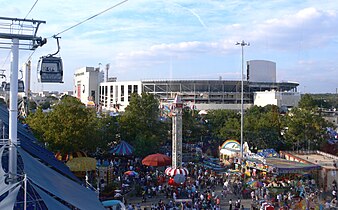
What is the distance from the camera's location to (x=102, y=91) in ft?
318

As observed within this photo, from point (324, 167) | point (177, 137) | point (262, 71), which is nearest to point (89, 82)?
point (262, 71)

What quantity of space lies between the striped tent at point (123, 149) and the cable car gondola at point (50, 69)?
2239 cm

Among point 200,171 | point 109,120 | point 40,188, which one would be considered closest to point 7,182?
point 40,188

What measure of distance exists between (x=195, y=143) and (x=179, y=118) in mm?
15250

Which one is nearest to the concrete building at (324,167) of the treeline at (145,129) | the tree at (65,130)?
the treeline at (145,129)

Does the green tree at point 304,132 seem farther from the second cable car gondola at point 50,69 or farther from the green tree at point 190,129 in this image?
the second cable car gondola at point 50,69

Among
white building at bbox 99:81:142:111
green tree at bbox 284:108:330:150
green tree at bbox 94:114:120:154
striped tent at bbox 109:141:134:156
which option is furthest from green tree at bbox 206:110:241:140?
white building at bbox 99:81:142:111

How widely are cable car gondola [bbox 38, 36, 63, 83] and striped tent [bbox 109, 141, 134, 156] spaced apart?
2239 cm

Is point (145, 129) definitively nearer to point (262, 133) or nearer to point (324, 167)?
point (262, 133)

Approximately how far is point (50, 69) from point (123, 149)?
22.6 m

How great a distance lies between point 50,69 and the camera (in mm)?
9117

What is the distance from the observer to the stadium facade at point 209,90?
7481 centimetres

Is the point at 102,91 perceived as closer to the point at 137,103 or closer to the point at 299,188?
the point at 137,103

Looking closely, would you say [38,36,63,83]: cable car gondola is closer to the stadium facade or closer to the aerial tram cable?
the aerial tram cable
